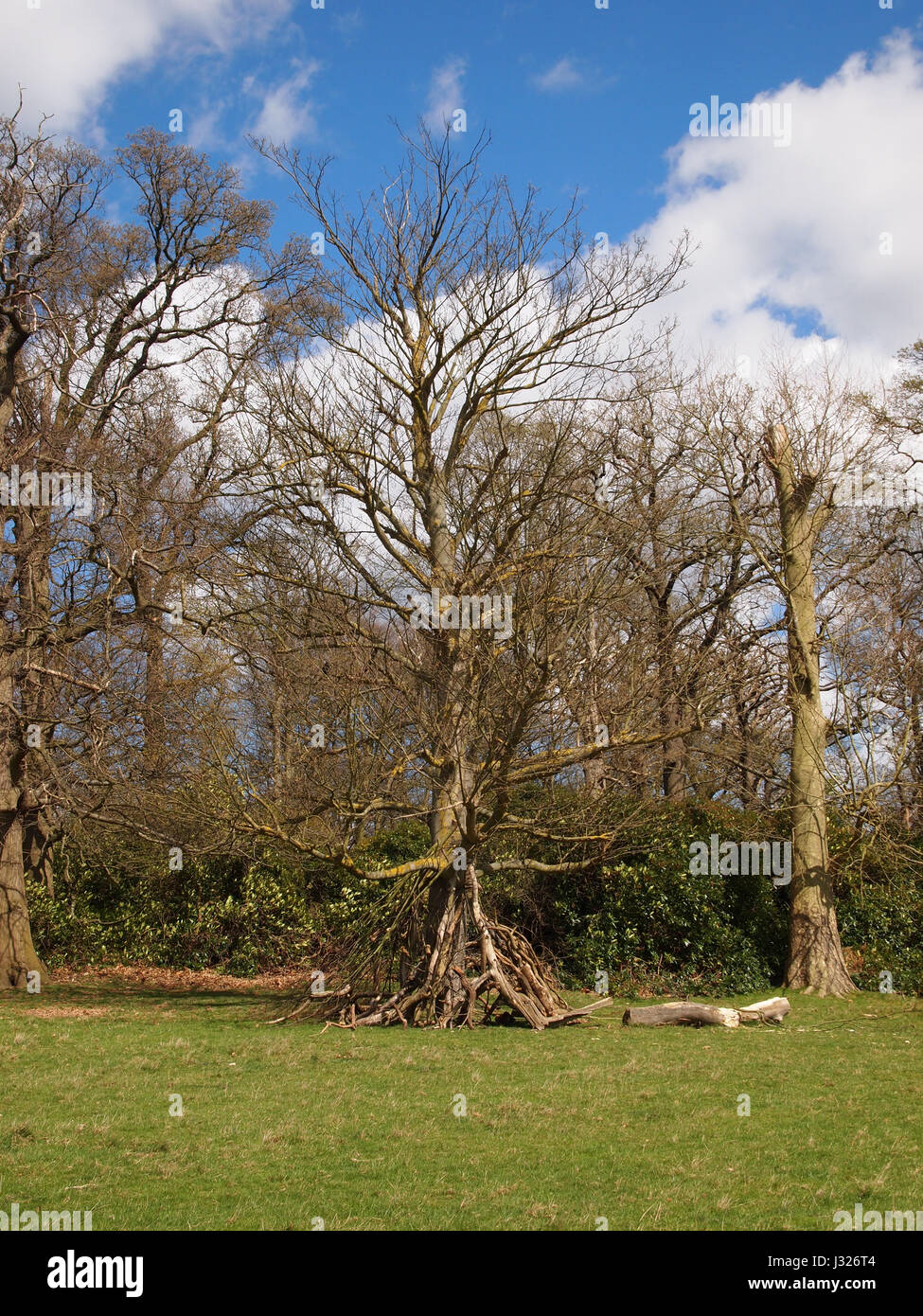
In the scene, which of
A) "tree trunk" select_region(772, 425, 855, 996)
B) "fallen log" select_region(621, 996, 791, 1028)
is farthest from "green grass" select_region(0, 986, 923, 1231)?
"tree trunk" select_region(772, 425, 855, 996)

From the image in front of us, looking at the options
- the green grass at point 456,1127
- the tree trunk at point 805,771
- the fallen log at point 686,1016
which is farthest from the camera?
the tree trunk at point 805,771

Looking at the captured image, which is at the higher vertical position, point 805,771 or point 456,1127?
point 805,771

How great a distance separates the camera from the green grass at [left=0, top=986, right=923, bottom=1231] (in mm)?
5359

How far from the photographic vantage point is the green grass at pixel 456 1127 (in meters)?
5.36

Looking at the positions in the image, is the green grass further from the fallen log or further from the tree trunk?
the tree trunk

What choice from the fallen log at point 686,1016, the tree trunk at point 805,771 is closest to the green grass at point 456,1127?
the fallen log at point 686,1016

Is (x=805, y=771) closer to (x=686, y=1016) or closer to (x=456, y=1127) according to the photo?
(x=686, y=1016)

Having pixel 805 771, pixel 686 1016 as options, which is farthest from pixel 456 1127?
pixel 805 771

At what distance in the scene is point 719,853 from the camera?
15.7 metres

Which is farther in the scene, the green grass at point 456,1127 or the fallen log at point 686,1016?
the fallen log at point 686,1016

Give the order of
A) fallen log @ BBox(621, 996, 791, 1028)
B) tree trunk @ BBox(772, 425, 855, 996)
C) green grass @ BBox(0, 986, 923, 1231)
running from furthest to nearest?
tree trunk @ BBox(772, 425, 855, 996) < fallen log @ BBox(621, 996, 791, 1028) < green grass @ BBox(0, 986, 923, 1231)

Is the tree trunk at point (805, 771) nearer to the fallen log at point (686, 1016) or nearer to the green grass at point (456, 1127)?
the fallen log at point (686, 1016)

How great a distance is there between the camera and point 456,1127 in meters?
7.15
